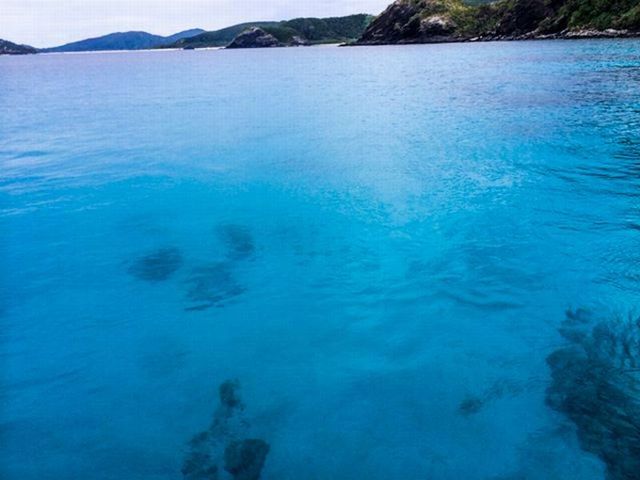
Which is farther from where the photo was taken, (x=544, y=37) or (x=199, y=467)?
(x=544, y=37)

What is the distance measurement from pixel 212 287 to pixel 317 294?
3568 mm

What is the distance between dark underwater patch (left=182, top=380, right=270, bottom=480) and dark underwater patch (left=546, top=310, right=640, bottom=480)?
6008 millimetres

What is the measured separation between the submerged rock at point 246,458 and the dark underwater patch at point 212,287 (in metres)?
5.46

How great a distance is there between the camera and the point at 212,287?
44.9ft

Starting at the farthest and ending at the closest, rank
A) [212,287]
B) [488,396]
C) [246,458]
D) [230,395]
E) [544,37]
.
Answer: [544,37] → [212,287] → [230,395] → [488,396] → [246,458]

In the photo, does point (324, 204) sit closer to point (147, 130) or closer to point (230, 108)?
point (147, 130)

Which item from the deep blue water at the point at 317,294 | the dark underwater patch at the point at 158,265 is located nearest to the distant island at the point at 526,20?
the deep blue water at the point at 317,294

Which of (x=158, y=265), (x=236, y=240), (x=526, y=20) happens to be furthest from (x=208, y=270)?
(x=526, y=20)

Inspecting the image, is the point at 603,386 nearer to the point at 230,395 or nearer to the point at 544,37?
the point at 230,395

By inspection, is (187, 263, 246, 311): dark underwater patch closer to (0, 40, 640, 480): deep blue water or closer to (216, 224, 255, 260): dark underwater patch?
(0, 40, 640, 480): deep blue water

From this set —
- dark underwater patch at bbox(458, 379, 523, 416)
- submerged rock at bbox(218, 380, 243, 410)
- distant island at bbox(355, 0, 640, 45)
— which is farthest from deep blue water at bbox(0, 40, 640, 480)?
distant island at bbox(355, 0, 640, 45)

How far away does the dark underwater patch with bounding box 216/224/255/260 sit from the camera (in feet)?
51.8

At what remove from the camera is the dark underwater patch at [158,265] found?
14562 mm

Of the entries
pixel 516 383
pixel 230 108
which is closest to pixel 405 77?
pixel 230 108
